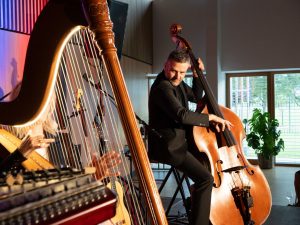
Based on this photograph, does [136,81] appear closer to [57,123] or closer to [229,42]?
[229,42]

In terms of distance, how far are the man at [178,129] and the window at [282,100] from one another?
652 cm

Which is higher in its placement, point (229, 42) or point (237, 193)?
point (229, 42)

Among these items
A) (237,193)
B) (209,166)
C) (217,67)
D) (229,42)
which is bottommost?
(237,193)

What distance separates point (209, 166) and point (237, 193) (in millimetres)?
266

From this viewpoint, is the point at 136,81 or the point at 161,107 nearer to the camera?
the point at 161,107

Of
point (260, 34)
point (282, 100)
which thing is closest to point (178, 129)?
point (260, 34)

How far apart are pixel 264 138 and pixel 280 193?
2.65 metres

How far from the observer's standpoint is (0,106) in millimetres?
1436

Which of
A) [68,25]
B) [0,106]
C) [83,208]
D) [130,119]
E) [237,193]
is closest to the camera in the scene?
[83,208]

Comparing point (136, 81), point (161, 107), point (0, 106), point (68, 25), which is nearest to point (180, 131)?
point (161, 107)

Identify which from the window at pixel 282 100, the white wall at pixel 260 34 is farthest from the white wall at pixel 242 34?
the window at pixel 282 100

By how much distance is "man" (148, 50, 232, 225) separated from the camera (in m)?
2.59

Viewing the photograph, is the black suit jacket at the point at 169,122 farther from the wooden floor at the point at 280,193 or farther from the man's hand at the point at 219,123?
the wooden floor at the point at 280,193

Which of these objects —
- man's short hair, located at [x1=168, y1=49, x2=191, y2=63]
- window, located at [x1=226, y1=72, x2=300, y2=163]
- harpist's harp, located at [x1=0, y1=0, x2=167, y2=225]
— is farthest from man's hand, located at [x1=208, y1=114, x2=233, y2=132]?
window, located at [x1=226, y1=72, x2=300, y2=163]
